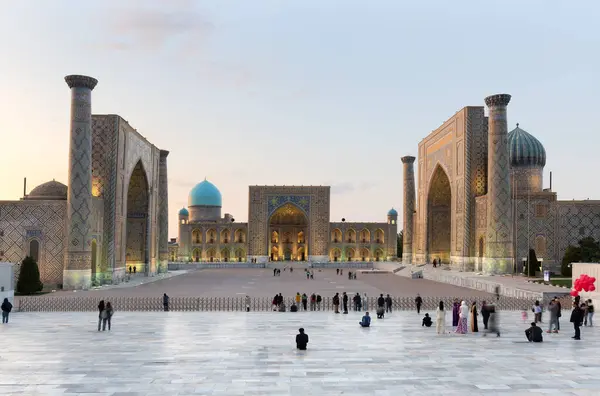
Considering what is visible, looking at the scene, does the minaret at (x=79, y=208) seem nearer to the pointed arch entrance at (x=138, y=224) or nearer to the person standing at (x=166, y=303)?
the person standing at (x=166, y=303)

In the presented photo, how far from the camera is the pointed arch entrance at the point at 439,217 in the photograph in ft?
169

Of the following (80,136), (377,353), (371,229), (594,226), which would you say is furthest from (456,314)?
(371,229)

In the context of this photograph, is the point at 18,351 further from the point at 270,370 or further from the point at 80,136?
the point at 80,136

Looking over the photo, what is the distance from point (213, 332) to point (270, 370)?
5.23 metres

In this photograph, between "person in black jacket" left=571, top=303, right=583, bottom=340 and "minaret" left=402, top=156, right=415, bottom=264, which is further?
"minaret" left=402, top=156, right=415, bottom=264

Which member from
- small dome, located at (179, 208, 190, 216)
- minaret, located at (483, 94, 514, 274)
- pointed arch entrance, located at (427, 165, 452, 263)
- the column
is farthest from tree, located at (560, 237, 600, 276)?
small dome, located at (179, 208, 190, 216)

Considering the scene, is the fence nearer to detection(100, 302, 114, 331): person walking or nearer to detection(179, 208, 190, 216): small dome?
detection(100, 302, 114, 331): person walking

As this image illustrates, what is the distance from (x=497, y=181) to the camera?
3562cm

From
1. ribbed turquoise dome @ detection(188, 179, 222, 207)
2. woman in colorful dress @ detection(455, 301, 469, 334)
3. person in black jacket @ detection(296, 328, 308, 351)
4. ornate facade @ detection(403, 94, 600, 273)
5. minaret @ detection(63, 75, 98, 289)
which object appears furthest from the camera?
ribbed turquoise dome @ detection(188, 179, 222, 207)

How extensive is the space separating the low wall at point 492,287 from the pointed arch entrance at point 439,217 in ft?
35.7

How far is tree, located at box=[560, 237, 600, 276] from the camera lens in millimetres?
33531

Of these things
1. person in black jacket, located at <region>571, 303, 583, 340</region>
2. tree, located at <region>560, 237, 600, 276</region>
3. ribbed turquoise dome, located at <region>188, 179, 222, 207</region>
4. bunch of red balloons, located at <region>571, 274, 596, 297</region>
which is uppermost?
ribbed turquoise dome, located at <region>188, 179, 222, 207</region>

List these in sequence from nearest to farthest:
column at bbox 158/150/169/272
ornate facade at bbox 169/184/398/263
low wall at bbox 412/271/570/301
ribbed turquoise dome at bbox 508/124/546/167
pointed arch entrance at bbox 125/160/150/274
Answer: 1. low wall at bbox 412/271/570/301
2. pointed arch entrance at bbox 125/160/150/274
3. column at bbox 158/150/169/272
4. ribbed turquoise dome at bbox 508/124/546/167
5. ornate facade at bbox 169/184/398/263

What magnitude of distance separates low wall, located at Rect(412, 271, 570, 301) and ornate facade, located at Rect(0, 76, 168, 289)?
1982 centimetres
